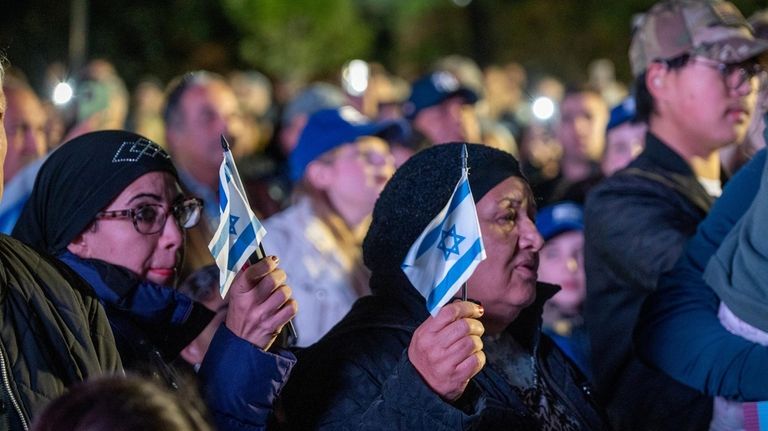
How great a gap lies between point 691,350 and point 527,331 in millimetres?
564

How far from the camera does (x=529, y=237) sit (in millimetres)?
3982

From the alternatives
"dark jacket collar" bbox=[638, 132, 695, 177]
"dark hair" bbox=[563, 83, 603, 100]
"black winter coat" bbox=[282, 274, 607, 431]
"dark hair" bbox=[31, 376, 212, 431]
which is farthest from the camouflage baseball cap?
"dark hair" bbox=[563, 83, 603, 100]

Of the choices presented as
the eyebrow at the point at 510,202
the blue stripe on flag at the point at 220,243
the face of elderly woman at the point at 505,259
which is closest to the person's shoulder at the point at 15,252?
the blue stripe on flag at the point at 220,243

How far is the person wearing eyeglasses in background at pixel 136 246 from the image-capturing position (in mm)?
3420

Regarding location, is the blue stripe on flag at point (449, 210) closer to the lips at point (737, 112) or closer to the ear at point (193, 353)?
the ear at point (193, 353)

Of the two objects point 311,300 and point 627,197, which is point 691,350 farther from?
point 311,300

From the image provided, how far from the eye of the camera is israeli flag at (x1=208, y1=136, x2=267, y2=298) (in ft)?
10.8

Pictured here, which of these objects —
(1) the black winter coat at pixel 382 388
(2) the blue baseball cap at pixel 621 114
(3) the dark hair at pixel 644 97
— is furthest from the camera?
(2) the blue baseball cap at pixel 621 114

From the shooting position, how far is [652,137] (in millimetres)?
5129

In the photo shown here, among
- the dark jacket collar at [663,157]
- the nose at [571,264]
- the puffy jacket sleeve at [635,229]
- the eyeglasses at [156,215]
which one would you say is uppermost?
the eyeglasses at [156,215]

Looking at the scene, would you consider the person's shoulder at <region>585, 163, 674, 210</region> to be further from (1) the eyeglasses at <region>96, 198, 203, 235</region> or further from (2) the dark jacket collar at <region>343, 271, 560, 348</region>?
(1) the eyeglasses at <region>96, 198, 203, 235</region>

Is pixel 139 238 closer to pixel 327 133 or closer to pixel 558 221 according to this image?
pixel 327 133

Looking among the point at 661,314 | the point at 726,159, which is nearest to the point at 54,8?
the point at 726,159

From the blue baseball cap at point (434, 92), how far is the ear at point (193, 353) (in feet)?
15.1
